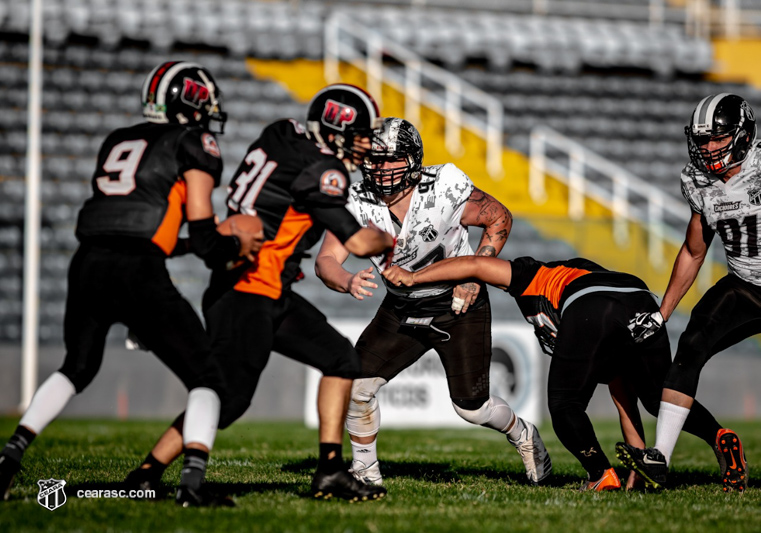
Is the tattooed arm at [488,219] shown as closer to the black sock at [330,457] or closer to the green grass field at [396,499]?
the green grass field at [396,499]

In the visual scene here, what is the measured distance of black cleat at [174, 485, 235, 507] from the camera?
14.3 ft

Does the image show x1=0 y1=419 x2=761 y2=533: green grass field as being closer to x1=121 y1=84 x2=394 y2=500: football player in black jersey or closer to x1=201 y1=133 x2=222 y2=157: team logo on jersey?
x1=121 y1=84 x2=394 y2=500: football player in black jersey

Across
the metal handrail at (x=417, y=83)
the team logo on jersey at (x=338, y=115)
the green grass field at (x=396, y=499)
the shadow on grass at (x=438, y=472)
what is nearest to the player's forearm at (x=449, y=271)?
the team logo on jersey at (x=338, y=115)

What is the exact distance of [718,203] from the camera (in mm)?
5633

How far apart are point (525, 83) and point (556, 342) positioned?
500 inches

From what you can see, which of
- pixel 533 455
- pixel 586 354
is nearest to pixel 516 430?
pixel 533 455

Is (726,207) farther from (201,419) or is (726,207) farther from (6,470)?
(6,470)

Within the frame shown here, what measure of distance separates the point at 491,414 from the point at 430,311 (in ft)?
2.20

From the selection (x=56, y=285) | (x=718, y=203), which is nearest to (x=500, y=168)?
(x=56, y=285)

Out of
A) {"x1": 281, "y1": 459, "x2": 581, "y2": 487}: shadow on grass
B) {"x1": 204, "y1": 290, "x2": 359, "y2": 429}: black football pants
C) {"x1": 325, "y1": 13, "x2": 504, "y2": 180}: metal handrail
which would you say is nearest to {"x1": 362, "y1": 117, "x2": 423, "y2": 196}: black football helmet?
{"x1": 204, "y1": 290, "x2": 359, "y2": 429}: black football pants

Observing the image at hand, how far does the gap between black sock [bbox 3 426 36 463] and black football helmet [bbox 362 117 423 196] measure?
84.8 inches

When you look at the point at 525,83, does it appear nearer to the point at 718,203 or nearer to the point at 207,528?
the point at 718,203

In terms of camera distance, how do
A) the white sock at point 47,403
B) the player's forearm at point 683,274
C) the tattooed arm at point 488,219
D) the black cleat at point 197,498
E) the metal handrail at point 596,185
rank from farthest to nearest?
the metal handrail at point 596,185
the player's forearm at point 683,274
the tattooed arm at point 488,219
the white sock at point 47,403
the black cleat at point 197,498

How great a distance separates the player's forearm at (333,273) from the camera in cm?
510
